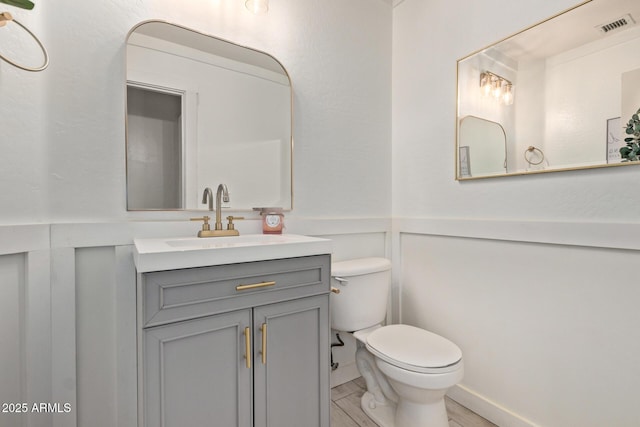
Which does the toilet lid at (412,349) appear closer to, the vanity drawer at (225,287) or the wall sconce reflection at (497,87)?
the vanity drawer at (225,287)

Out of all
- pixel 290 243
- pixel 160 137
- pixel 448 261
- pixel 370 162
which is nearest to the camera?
pixel 290 243

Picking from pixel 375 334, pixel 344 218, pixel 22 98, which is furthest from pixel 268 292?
pixel 22 98

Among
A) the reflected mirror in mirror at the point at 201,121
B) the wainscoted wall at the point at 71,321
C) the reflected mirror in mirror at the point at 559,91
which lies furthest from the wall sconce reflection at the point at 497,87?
the wainscoted wall at the point at 71,321

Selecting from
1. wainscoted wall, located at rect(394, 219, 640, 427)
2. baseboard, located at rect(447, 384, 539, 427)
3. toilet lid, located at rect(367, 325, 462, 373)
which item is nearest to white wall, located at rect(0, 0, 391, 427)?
toilet lid, located at rect(367, 325, 462, 373)

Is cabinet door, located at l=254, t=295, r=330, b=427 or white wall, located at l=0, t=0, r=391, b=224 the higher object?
white wall, located at l=0, t=0, r=391, b=224

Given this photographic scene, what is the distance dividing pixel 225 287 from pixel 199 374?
0.28 m

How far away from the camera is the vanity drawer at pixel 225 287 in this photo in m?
0.92

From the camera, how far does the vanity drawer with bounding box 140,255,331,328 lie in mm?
921

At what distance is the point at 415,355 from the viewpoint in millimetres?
1336

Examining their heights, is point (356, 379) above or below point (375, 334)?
below

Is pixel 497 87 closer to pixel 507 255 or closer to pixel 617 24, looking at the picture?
pixel 617 24

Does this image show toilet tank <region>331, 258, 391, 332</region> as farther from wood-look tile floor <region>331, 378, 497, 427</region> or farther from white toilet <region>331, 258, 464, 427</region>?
wood-look tile floor <region>331, 378, 497, 427</region>

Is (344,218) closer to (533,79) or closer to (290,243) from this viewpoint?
(290,243)

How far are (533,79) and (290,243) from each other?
133 centimetres
